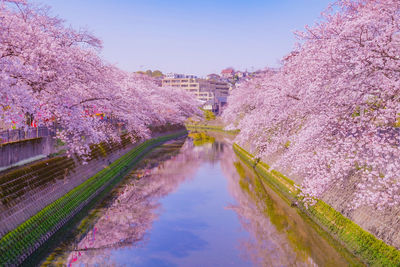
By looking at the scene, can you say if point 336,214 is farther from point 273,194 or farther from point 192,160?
point 192,160

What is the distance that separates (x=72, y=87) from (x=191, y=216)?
30.1 feet

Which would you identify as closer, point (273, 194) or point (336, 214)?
point (336, 214)

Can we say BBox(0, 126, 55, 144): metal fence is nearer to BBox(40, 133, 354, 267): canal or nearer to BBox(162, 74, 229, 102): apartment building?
BBox(40, 133, 354, 267): canal

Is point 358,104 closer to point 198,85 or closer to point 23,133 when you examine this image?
point 23,133

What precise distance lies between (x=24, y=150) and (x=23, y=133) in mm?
1237

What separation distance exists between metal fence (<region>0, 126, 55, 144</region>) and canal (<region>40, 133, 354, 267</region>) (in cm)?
467

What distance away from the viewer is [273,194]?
24766 millimetres

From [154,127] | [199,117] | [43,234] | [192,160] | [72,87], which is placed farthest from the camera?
[199,117]

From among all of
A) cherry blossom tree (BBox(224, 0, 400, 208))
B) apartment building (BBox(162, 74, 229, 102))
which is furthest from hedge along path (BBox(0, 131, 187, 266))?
apartment building (BBox(162, 74, 229, 102))

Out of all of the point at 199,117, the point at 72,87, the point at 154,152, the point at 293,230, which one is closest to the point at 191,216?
the point at 293,230

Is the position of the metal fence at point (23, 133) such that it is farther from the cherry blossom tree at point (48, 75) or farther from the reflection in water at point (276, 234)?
the reflection in water at point (276, 234)

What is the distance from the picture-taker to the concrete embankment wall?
46.8 feet

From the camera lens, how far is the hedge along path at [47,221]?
1188 centimetres

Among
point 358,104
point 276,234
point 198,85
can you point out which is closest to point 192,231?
point 276,234
